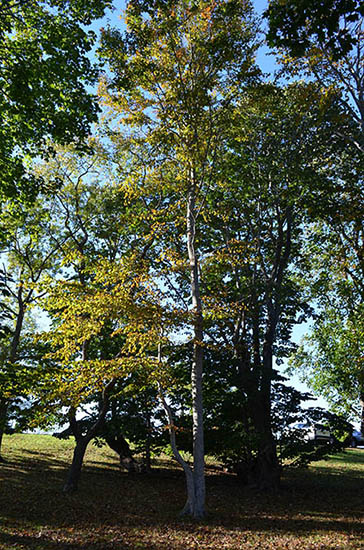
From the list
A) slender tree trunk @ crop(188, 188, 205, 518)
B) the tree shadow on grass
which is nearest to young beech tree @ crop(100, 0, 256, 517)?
slender tree trunk @ crop(188, 188, 205, 518)

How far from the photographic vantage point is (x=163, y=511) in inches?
450

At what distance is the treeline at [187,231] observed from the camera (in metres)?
10.7

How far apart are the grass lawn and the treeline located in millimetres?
1032

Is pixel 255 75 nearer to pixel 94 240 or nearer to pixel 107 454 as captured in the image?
pixel 94 240

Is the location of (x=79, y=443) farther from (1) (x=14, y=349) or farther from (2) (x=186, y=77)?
(2) (x=186, y=77)

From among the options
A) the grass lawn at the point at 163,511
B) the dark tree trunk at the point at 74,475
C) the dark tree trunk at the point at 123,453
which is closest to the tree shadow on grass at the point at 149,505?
the grass lawn at the point at 163,511

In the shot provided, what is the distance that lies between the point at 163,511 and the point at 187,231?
7747 mm

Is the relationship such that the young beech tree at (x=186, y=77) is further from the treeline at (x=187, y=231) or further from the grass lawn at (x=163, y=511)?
the grass lawn at (x=163, y=511)

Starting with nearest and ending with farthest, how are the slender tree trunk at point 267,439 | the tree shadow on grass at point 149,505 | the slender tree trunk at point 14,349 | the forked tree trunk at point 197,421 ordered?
the tree shadow on grass at point 149,505, the forked tree trunk at point 197,421, the slender tree trunk at point 14,349, the slender tree trunk at point 267,439

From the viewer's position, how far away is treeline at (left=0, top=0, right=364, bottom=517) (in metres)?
10.7

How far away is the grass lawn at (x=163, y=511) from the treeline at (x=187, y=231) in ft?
3.39

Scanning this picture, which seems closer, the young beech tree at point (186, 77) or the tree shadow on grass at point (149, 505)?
the tree shadow on grass at point (149, 505)

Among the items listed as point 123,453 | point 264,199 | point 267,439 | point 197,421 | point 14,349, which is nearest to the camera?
point 197,421

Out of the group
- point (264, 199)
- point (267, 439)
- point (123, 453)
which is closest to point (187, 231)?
point (264, 199)
